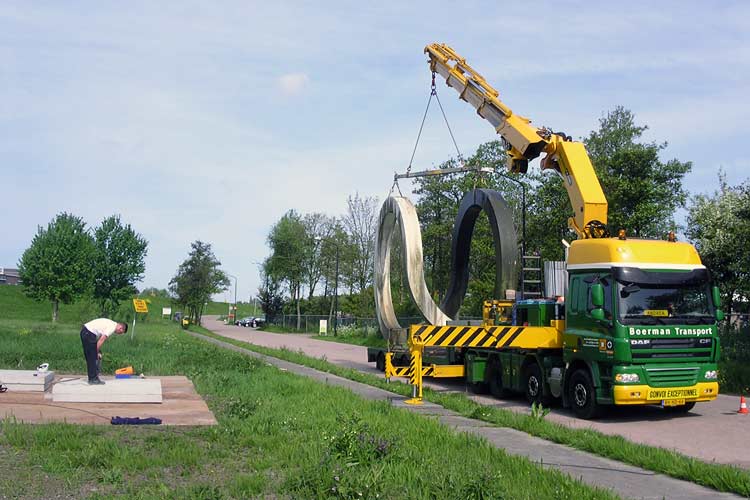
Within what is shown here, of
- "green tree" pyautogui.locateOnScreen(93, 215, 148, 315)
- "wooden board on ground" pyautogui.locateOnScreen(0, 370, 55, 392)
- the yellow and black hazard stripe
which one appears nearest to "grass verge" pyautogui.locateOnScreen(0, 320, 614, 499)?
the yellow and black hazard stripe

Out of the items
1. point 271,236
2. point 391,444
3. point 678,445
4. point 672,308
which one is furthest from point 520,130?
point 271,236

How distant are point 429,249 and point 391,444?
159 feet

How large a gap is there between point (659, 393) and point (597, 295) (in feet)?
6.86

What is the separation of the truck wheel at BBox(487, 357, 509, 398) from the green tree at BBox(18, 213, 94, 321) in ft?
186

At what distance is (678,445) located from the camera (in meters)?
11.7

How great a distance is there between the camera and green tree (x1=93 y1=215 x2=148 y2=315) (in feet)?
239

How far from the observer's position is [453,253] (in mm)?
28328

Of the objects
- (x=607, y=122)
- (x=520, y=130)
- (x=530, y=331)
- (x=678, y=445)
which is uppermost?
(x=607, y=122)

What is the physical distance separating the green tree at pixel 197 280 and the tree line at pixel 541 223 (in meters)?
9.48

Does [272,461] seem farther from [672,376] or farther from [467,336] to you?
[467,336]

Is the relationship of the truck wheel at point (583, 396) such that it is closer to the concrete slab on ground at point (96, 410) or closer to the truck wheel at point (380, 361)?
the concrete slab on ground at point (96, 410)

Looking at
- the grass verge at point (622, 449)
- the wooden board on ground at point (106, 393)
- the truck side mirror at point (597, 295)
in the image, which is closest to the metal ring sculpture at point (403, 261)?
the grass verge at point (622, 449)

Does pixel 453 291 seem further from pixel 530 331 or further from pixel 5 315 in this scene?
pixel 5 315

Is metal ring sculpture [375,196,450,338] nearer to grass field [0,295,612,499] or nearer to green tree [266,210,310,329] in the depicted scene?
grass field [0,295,612,499]
